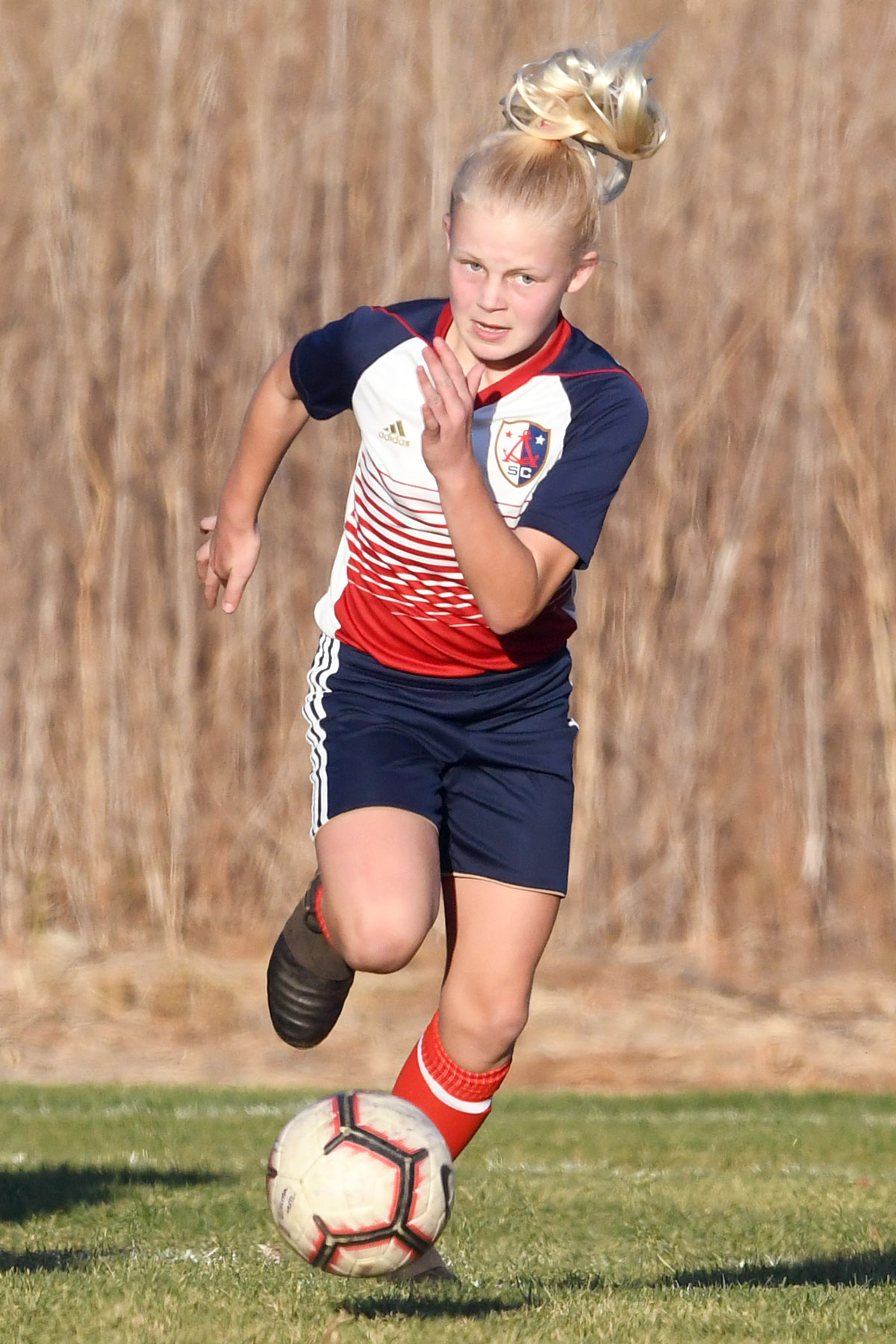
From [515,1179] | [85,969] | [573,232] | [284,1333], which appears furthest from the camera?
[85,969]

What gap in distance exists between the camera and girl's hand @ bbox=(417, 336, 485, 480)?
313 centimetres

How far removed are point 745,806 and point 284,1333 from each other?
6.23 metres

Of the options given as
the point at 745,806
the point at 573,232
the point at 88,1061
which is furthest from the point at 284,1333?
the point at 745,806

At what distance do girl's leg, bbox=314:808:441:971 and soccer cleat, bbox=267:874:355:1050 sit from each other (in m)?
0.38

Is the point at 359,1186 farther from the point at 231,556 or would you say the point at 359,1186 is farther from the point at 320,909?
the point at 231,556

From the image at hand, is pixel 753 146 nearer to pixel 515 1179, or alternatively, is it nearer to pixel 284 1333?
pixel 515 1179

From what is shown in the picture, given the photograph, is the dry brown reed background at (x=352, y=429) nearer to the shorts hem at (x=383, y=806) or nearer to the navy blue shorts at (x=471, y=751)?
the navy blue shorts at (x=471, y=751)

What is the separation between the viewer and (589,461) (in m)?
3.58

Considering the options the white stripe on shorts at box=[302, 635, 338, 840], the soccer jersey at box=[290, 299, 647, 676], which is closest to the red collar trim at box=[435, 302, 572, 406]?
the soccer jersey at box=[290, 299, 647, 676]

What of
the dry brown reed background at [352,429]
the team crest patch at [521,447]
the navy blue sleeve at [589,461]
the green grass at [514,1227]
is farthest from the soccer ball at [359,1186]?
the dry brown reed background at [352,429]

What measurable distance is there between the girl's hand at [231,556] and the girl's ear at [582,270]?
3.05 ft

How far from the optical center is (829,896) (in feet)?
29.8

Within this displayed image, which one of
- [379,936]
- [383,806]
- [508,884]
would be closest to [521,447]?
[383,806]

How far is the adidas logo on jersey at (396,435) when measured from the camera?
374cm
